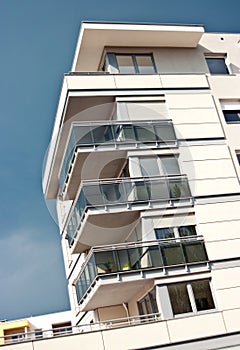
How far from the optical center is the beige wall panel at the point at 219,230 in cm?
1708

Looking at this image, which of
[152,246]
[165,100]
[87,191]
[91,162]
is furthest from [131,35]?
[152,246]

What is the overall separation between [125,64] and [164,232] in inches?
338

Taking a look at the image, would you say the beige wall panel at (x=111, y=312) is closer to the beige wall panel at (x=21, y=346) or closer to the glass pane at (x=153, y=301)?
the glass pane at (x=153, y=301)

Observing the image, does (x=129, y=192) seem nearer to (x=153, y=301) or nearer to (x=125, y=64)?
(x=153, y=301)

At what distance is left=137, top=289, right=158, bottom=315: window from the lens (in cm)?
Result: 1638

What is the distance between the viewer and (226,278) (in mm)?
16484

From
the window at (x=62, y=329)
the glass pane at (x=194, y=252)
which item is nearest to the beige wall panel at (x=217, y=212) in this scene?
the glass pane at (x=194, y=252)

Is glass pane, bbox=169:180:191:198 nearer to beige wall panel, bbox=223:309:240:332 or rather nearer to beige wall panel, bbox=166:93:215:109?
beige wall panel, bbox=166:93:215:109

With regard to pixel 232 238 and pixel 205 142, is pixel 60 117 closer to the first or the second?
pixel 205 142

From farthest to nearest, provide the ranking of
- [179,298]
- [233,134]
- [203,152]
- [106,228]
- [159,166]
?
1. [233,134]
2. [203,152]
3. [159,166]
4. [106,228]
5. [179,298]

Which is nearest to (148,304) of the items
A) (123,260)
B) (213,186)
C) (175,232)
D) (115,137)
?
(123,260)

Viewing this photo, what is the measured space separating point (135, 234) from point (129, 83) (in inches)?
267

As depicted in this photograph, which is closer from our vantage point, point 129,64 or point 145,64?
point 129,64

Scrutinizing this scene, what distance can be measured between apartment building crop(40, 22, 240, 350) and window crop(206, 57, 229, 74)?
0.07m
